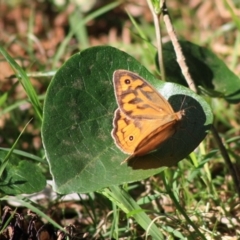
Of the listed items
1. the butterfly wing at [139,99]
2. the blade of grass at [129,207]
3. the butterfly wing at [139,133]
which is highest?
the butterfly wing at [139,99]

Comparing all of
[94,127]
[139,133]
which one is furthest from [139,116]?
[94,127]

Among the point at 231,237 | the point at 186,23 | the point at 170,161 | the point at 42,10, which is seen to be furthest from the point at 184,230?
the point at 42,10

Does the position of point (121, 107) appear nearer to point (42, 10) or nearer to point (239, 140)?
point (239, 140)

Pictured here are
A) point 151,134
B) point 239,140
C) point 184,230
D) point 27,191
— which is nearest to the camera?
point 151,134

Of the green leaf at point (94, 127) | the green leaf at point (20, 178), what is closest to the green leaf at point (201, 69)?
the green leaf at point (94, 127)

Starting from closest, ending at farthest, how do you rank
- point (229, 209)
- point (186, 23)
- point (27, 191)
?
point (27, 191), point (229, 209), point (186, 23)

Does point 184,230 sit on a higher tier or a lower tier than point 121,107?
lower

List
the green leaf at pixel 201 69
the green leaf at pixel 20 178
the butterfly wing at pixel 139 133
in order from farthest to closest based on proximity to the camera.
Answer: the green leaf at pixel 201 69 < the green leaf at pixel 20 178 < the butterfly wing at pixel 139 133

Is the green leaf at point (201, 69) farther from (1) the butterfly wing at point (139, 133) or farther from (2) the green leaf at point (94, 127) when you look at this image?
(1) the butterfly wing at point (139, 133)
